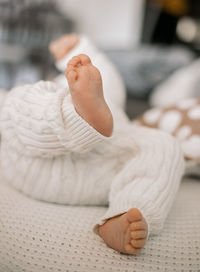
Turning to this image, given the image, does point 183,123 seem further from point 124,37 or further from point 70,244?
point 124,37

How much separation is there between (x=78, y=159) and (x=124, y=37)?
2.73 metres

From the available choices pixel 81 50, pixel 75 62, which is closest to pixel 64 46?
pixel 81 50

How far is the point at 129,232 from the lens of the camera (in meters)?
0.43

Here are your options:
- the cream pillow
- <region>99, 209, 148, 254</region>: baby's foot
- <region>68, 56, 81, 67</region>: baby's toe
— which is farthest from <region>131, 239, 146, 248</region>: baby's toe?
the cream pillow

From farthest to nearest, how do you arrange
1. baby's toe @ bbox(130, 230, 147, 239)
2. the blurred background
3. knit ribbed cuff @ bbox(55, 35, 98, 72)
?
the blurred background
knit ribbed cuff @ bbox(55, 35, 98, 72)
baby's toe @ bbox(130, 230, 147, 239)

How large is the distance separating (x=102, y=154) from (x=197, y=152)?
0.28m

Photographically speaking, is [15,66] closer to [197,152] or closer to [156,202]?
[197,152]

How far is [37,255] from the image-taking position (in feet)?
1.47

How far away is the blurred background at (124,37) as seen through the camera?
5.20 ft

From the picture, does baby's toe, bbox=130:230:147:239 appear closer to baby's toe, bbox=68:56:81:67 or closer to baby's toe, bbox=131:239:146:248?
baby's toe, bbox=131:239:146:248

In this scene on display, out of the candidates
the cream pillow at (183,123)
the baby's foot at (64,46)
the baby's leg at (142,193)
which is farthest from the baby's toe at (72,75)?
the cream pillow at (183,123)

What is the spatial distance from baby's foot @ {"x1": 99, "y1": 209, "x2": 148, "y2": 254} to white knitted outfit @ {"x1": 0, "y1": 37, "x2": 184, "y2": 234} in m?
0.03

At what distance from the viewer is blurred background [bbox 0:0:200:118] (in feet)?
5.20

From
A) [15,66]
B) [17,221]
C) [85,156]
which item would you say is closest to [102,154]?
[85,156]
